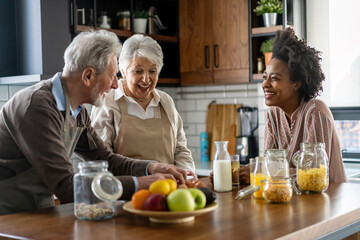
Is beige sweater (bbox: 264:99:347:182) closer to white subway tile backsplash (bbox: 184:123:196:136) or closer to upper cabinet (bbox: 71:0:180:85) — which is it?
upper cabinet (bbox: 71:0:180:85)

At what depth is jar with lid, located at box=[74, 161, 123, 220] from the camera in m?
1.71

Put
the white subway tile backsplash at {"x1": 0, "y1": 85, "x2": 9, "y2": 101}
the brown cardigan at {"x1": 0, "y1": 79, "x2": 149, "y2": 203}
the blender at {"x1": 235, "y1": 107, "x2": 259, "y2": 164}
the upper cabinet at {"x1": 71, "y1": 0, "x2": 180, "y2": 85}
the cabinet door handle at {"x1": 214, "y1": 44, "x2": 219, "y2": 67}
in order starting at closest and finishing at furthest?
the brown cardigan at {"x1": 0, "y1": 79, "x2": 149, "y2": 203}
the white subway tile backsplash at {"x1": 0, "y1": 85, "x2": 9, "y2": 101}
the upper cabinet at {"x1": 71, "y1": 0, "x2": 180, "y2": 85}
the blender at {"x1": 235, "y1": 107, "x2": 259, "y2": 164}
the cabinet door handle at {"x1": 214, "y1": 44, "x2": 219, "y2": 67}

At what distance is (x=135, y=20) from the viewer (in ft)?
15.3

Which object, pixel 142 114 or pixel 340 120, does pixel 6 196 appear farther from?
pixel 340 120

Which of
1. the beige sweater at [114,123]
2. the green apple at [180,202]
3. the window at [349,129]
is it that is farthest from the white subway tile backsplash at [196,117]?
the green apple at [180,202]

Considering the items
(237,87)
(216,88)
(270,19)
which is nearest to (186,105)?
(216,88)

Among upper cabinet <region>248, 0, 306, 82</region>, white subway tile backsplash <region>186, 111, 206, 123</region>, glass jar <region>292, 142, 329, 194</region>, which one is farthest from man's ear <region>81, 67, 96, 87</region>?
white subway tile backsplash <region>186, 111, 206, 123</region>

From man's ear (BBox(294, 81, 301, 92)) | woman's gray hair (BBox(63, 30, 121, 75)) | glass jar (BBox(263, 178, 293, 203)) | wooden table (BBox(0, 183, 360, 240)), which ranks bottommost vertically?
wooden table (BBox(0, 183, 360, 240))

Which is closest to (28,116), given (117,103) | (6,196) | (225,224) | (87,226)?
(6,196)

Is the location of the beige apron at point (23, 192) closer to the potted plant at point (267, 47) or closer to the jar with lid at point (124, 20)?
the jar with lid at point (124, 20)

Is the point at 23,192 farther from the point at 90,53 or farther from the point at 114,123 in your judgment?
the point at 114,123

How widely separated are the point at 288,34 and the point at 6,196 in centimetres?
175

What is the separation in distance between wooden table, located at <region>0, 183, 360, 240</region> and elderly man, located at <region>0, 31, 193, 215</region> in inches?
6.9

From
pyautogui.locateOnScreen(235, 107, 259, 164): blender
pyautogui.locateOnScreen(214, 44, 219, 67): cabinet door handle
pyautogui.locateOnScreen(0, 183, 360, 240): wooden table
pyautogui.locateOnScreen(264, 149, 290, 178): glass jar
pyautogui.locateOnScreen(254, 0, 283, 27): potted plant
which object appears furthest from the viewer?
pyautogui.locateOnScreen(214, 44, 219, 67): cabinet door handle
